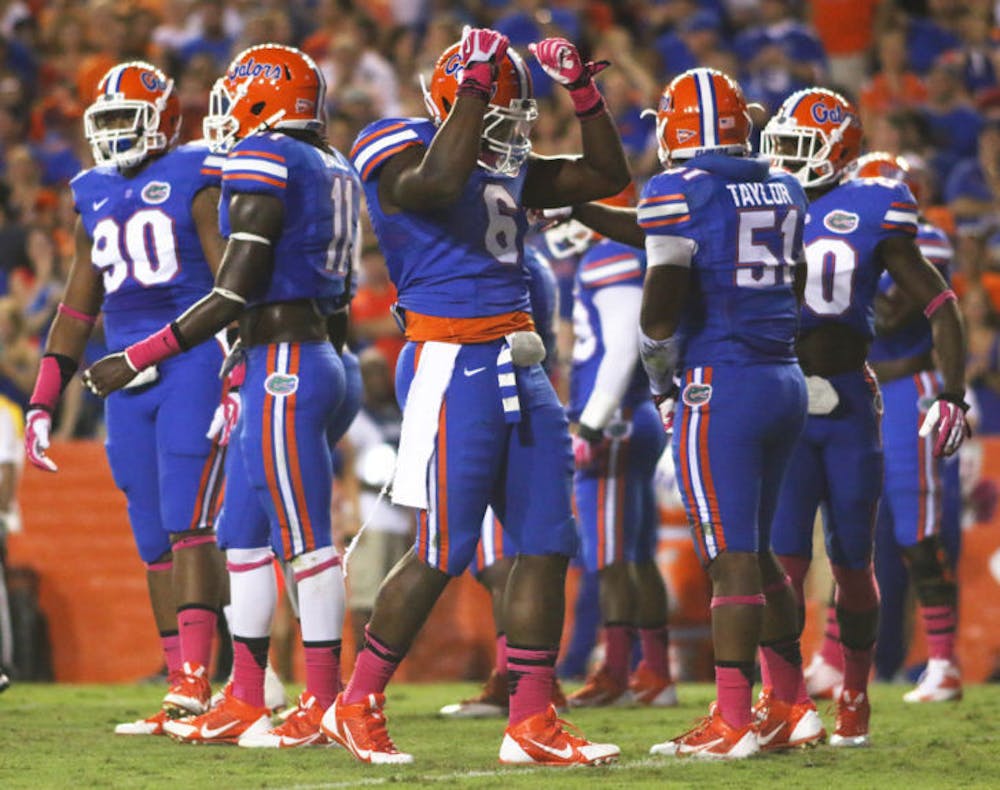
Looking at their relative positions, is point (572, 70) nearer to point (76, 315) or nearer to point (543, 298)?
point (543, 298)

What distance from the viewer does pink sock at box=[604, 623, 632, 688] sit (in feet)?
27.0

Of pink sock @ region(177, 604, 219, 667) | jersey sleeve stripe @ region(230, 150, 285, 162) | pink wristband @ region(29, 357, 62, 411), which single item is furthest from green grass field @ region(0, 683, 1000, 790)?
jersey sleeve stripe @ region(230, 150, 285, 162)

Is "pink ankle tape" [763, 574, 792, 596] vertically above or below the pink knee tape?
above

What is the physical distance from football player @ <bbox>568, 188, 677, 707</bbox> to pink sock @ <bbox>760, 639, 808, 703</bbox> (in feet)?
6.24

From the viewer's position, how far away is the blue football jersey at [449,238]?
573 cm

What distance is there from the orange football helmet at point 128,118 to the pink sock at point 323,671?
210 centimetres

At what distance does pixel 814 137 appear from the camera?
22.1ft

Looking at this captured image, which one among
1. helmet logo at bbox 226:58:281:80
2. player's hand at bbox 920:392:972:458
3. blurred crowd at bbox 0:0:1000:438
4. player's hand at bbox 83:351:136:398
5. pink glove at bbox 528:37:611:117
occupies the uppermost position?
blurred crowd at bbox 0:0:1000:438

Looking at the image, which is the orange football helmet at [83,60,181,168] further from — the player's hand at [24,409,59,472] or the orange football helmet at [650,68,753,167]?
the orange football helmet at [650,68,753,167]

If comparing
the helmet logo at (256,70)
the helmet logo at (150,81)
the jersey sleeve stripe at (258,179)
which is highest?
the helmet logo at (150,81)

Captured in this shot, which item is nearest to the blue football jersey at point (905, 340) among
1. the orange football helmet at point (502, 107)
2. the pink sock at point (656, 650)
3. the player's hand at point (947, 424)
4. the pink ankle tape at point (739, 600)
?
the pink sock at point (656, 650)

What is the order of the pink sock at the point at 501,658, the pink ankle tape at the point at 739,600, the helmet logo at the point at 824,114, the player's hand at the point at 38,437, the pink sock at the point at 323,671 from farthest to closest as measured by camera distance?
the pink sock at the point at 501,658 → the player's hand at the point at 38,437 → the helmet logo at the point at 824,114 → the pink sock at the point at 323,671 → the pink ankle tape at the point at 739,600

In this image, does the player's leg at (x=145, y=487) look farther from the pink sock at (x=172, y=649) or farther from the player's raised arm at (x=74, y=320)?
the player's raised arm at (x=74, y=320)

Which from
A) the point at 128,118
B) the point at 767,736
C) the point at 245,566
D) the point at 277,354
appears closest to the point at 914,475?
the point at 767,736
